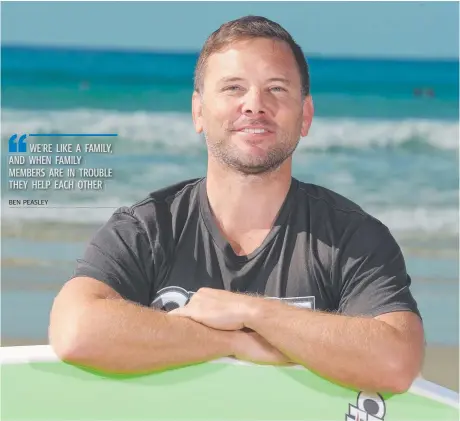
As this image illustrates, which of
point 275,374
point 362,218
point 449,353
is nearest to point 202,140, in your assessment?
point 362,218

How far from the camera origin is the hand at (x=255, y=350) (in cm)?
191

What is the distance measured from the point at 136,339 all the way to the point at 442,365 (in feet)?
4.16

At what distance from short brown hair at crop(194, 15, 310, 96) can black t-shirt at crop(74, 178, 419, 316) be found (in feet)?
1.34

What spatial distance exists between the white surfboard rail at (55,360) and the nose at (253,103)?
0.67 meters

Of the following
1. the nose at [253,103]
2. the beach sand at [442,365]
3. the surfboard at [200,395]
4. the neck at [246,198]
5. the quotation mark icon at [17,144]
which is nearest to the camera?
the surfboard at [200,395]

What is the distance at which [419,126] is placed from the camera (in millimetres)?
2670

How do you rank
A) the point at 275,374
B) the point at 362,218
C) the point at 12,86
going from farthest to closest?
the point at 12,86 → the point at 362,218 → the point at 275,374

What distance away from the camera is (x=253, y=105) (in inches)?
81.4

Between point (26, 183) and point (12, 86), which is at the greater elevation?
point (12, 86)

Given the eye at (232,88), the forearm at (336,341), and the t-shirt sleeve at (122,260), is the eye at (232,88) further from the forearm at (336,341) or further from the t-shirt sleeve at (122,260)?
the forearm at (336,341)

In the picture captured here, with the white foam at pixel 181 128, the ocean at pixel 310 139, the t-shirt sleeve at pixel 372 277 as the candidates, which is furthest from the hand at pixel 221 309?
the white foam at pixel 181 128

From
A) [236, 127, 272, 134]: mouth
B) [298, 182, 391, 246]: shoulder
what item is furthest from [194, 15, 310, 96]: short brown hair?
[298, 182, 391, 246]: shoulder

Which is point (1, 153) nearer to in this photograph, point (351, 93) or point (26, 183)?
point (26, 183)

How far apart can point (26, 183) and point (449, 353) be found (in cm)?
155
